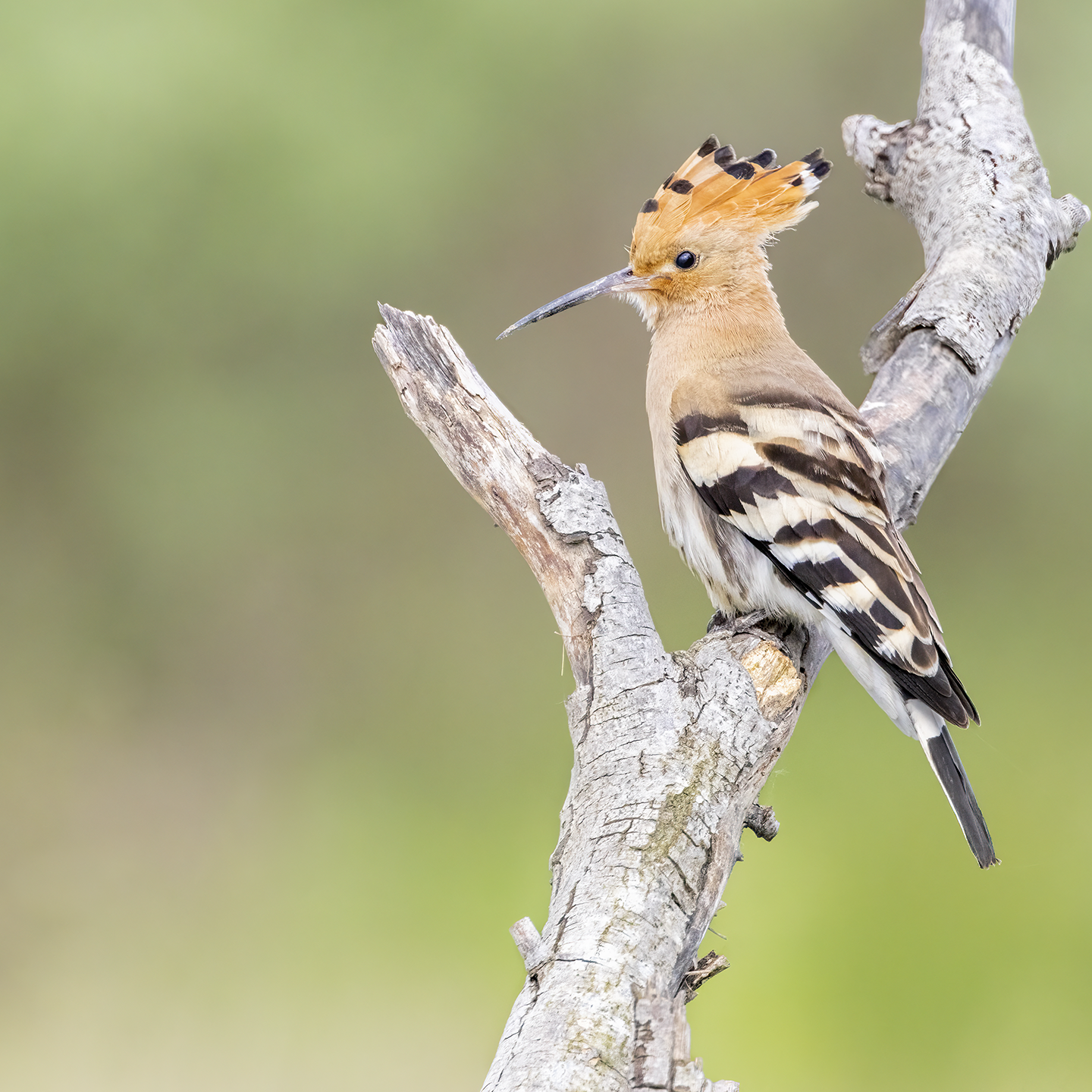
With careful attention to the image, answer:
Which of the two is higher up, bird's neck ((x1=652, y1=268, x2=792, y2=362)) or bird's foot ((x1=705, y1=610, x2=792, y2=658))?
bird's neck ((x1=652, y1=268, x2=792, y2=362))

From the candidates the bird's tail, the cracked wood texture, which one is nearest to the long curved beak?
the cracked wood texture

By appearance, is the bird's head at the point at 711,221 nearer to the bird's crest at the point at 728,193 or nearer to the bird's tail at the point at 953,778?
the bird's crest at the point at 728,193

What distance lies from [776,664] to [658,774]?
0.68ft

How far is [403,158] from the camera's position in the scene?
243 cm

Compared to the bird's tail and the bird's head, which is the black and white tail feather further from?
the bird's head

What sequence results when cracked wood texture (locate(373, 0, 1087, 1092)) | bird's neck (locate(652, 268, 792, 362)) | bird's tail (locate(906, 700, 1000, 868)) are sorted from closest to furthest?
1. cracked wood texture (locate(373, 0, 1087, 1092))
2. bird's tail (locate(906, 700, 1000, 868))
3. bird's neck (locate(652, 268, 792, 362))

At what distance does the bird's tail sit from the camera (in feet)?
3.46

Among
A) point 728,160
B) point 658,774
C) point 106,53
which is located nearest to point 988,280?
point 728,160

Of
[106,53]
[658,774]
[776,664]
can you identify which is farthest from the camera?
[106,53]

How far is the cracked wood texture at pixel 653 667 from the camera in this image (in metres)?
0.78

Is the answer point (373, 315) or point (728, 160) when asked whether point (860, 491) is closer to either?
point (728, 160)

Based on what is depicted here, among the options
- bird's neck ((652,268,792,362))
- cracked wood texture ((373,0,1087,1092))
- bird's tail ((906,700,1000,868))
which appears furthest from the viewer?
bird's neck ((652,268,792,362))

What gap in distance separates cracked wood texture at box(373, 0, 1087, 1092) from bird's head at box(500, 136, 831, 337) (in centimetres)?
24

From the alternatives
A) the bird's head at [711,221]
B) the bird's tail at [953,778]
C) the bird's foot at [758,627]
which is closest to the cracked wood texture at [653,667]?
the bird's foot at [758,627]
